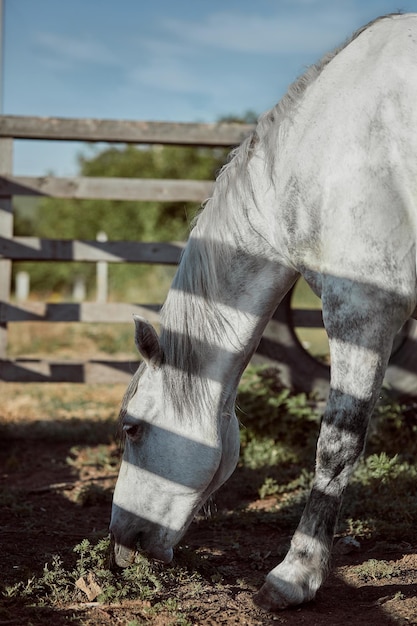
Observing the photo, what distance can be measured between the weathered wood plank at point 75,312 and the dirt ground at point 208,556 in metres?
1.29

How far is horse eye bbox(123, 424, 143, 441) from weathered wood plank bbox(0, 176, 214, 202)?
10.7 ft

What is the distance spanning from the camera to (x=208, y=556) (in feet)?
10.5

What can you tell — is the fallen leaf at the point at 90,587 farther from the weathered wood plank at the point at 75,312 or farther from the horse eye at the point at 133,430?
the weathered wood plank at the point at 75,312

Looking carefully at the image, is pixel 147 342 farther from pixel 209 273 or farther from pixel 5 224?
pixel 5 224

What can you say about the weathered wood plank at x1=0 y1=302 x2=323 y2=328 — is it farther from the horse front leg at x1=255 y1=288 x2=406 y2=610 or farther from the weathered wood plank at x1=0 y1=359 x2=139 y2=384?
the horse front leg at x1=255 y1=288 x2=406 y2=610

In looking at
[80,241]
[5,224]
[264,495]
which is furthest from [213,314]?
[5,224]

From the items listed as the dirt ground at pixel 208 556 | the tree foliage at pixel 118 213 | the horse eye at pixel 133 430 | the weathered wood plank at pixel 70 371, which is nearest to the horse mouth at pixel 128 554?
the dirt ground at pixel 208 556

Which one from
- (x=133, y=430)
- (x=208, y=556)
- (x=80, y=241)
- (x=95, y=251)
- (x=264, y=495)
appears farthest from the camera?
(x=95, y=251)

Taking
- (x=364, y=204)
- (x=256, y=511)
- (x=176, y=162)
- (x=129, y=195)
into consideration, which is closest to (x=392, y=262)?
(x=364, y=204)

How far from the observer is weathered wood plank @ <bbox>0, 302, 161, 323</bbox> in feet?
19.6

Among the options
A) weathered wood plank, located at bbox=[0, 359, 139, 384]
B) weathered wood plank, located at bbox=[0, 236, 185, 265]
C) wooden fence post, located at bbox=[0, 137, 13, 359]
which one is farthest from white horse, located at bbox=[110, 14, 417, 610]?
wooden fence post, located at bbox=[0, 137, 13, 359]

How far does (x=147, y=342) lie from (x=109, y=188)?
3412mm

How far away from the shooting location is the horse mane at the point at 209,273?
9.58 feet

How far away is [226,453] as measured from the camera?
3.02 m
